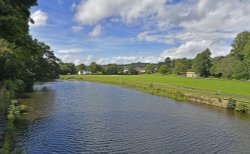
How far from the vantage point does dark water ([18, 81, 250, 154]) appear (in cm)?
2327

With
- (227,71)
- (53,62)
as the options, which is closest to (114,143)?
(53,62)

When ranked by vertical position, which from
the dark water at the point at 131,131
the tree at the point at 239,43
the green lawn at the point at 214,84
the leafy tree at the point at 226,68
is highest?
the tree at the point at 239,43

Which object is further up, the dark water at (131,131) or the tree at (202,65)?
the tree at (202,65)

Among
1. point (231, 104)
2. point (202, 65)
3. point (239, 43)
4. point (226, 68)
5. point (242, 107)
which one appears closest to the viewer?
point (242, 107)

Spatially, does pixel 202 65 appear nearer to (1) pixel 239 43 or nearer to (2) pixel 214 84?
(1) pixel 239 43

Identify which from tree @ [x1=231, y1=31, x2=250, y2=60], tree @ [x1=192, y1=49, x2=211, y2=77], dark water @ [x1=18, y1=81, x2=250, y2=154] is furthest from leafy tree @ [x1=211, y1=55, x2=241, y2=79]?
dark water @ [x1=18, y1=81, x2=250, y2=154]

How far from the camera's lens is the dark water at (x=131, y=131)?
2327 centimetres

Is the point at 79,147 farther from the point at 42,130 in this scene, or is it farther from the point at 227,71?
the point at 227,71

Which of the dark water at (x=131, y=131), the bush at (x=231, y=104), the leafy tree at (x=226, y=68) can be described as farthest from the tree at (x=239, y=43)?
the dark water at (x=131, y=131)

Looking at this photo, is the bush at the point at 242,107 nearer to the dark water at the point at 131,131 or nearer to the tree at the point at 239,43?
the dark water at the point at 131,131

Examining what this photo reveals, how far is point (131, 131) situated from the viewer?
93.1 ft

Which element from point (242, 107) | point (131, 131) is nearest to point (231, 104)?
point (242, 107)

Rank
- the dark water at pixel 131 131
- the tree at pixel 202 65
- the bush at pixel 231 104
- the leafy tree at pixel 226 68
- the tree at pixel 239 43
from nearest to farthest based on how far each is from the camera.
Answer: the dark water at pixel 131 131 → the bush at pixel 231 104 → the leafy tree at pixel 226 68 → the tree at pixel 239 43 → the tree at pixel 202 65

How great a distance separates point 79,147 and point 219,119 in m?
19.9
